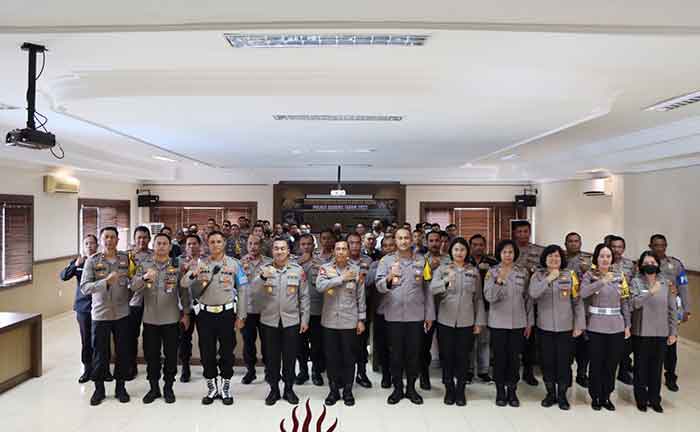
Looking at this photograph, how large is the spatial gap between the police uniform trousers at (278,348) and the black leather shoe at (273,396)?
5 cm

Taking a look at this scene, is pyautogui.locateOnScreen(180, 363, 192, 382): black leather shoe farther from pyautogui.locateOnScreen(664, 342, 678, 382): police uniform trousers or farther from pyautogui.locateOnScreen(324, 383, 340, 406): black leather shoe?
pyautogui.locateOnScreen(664, 342, 678, 382): police uniform trousers

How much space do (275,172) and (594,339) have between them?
8.53 metres

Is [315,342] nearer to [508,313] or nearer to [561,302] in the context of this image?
[508,313]

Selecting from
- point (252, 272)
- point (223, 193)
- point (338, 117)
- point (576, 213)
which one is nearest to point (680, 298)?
point (338, 117)

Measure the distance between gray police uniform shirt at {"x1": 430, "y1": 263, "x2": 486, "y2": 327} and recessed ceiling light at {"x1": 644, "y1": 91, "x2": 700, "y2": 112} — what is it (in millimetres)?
2213

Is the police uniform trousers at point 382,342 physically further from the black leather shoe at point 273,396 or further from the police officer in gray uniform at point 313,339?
the black leather shoe at point 273,396

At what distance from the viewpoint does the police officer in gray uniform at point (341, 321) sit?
448 centimetres

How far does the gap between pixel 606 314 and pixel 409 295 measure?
1.72 m

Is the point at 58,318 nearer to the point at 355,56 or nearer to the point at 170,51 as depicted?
the point at 170,51

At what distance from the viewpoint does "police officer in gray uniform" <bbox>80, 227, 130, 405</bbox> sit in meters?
4.47

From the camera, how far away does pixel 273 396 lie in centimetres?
452

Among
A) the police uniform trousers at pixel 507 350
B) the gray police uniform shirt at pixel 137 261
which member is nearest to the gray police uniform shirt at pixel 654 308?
the police uniform trousers at pixel 507 350

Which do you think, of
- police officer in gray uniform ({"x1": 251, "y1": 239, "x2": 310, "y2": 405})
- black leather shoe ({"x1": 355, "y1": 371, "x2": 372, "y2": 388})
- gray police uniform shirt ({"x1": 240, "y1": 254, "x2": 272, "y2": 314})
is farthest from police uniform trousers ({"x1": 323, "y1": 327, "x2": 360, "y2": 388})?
gray police uniform shirt ({"x1": 240, "y1": 254, "x2": 272, "y2": 314})

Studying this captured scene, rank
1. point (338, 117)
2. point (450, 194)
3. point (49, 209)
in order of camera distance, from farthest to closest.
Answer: point (450, 194) < point (49, 209) < point (338, 117)
